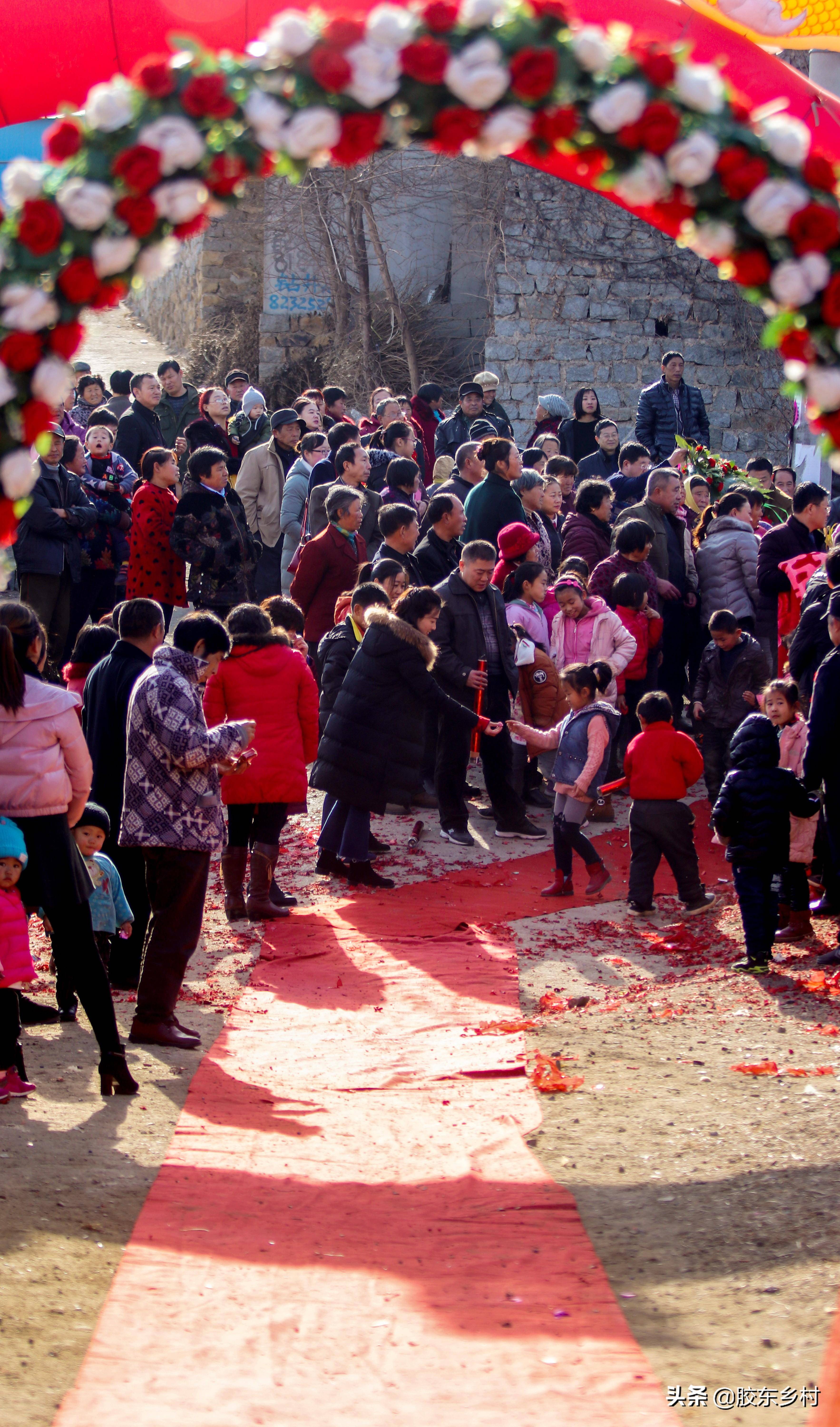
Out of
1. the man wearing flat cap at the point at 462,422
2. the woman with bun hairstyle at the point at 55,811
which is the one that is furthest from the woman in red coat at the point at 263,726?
the man wearing flat cap at the point at 462,422

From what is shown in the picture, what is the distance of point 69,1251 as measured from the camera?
170 inches

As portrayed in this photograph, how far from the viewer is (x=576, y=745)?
8.53m

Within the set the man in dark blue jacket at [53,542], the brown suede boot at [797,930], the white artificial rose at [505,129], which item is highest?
the white artificial rose at [505,129]

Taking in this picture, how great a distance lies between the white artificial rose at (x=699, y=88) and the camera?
3.71 meters

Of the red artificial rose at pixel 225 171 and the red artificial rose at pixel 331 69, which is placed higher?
the red artificial rose at pixel 331 69

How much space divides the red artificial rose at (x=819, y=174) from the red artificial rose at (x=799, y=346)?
36cm

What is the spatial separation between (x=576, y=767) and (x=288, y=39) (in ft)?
17.6

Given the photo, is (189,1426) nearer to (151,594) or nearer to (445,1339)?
(445,1339)

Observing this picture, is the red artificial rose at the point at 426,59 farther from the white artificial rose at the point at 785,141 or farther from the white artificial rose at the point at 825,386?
the white artificial rose at the point at 825,386

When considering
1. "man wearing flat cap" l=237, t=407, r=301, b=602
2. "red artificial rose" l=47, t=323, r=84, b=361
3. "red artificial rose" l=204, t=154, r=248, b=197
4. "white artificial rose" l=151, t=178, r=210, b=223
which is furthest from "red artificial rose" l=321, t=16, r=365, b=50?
"man wearing flat cap" l=237, t=407, r=301, b=602

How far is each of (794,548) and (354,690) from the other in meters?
3.50

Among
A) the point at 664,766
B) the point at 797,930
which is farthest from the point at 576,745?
the point at 797,930

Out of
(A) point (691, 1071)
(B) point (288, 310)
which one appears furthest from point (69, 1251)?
(B) point (288, 310)

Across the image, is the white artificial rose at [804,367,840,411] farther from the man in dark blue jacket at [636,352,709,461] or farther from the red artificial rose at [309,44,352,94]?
the man in dark blue jacket at [636,352,709,461]
